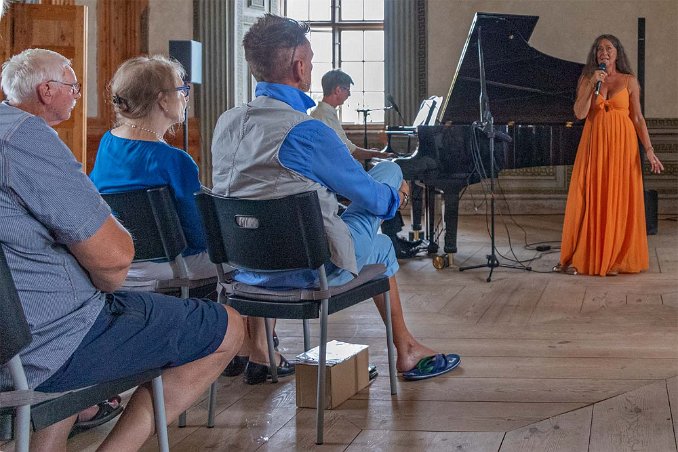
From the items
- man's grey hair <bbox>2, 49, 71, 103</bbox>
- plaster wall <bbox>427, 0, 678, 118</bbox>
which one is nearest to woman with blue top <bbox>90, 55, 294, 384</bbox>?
man's grey hair <bbox>2, 49, 71, 103</bbox>

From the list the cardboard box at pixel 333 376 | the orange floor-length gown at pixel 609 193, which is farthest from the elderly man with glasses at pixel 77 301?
the orange floor-length gown at pixel 609 193

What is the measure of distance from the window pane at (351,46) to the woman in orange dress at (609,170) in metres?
4.80

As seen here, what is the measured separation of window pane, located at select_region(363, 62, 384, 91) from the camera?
992 centimetres

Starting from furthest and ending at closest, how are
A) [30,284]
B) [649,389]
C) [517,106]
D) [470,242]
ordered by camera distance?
[470,242] < [517,106] < [649,389] < [30,284]

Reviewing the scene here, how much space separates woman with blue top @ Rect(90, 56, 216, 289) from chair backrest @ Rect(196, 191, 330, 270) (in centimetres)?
23

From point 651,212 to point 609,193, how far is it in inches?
94.6

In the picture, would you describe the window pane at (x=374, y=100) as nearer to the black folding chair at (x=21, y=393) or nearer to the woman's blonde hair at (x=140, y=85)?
the woman's blonde hair at (x=140, y=85)

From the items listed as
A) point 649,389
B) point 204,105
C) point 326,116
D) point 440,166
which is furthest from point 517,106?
point 204,105

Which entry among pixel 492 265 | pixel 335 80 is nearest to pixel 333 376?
pixel 492 265

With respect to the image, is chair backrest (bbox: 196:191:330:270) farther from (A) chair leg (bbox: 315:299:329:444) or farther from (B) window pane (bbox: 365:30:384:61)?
(B) window pane (bbox: 365:30:384:61)

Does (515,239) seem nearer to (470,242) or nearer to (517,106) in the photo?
(470,242)

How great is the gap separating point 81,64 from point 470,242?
3.30 meters

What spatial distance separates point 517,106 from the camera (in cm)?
600

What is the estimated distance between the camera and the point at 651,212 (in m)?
7.53
